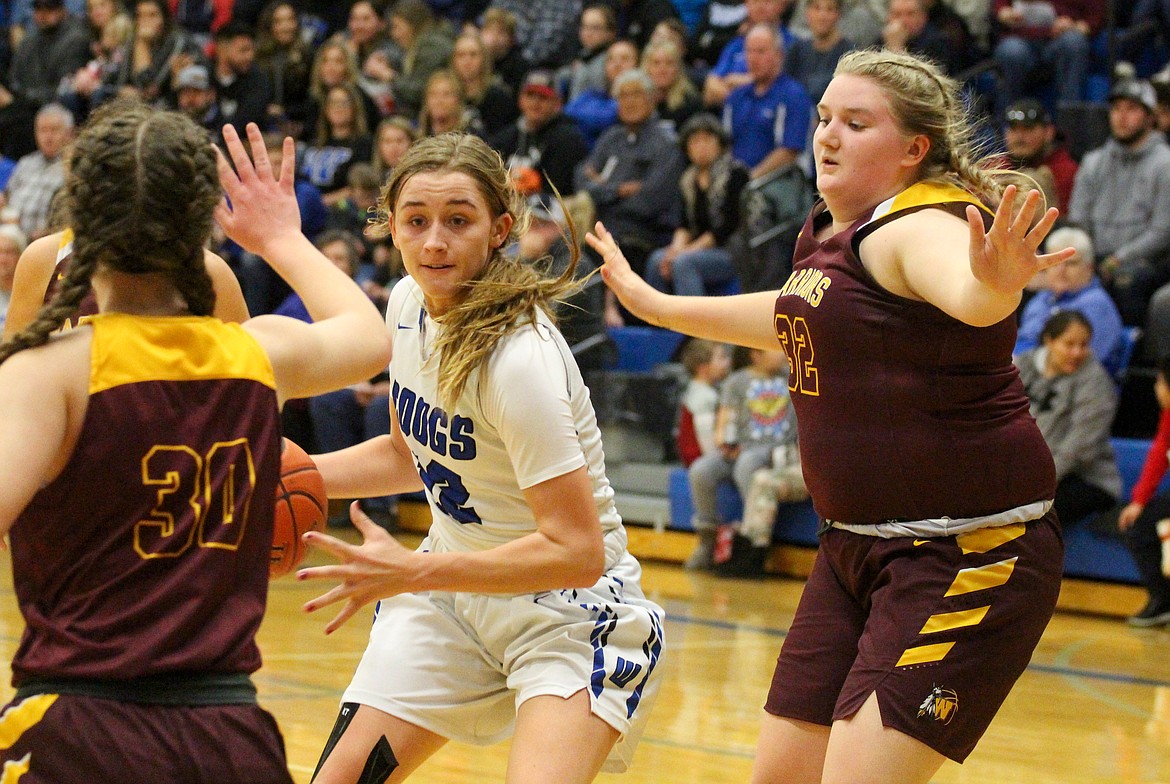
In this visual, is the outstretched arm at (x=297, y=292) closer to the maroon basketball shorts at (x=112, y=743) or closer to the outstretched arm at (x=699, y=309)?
the maroon basketball shorts at (x=112, y=743)

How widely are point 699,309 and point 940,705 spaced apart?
3.65ft

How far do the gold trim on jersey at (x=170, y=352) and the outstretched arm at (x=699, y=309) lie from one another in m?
1.40

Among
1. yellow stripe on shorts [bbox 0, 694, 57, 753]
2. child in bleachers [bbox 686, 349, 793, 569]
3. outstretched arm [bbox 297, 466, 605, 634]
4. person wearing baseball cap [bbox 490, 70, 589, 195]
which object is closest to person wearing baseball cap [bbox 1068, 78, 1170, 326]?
child in bleachers [bbox 686, 349, 793, 569]

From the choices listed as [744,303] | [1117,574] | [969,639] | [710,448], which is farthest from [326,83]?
[969,639]

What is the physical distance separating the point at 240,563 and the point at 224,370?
26 cm

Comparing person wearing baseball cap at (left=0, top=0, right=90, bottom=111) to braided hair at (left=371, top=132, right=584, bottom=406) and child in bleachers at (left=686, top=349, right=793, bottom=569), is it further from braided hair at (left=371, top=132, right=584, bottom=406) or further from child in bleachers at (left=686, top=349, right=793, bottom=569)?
braided hair at (left=371, top=132, right=584, bottom=406)

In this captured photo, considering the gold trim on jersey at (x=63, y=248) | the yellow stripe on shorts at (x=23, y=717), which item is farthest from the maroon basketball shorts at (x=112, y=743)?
the gold trim on jersey at (x=63, y=248)

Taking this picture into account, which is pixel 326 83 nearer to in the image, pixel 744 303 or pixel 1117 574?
pixel 1117 574

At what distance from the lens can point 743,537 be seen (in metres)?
9.12

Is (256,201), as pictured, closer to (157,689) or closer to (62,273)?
(157,689)

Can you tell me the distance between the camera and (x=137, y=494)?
6.61 feet

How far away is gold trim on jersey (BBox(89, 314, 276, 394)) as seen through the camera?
2023 millimetres

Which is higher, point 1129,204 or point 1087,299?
point 1129,204

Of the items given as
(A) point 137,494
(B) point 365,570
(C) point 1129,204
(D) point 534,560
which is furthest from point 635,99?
(A) point 137,494
